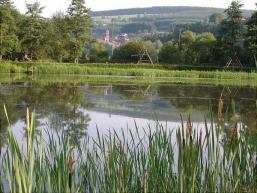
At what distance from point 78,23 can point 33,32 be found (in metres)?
6.58

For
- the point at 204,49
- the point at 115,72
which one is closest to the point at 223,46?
the point at 204,49

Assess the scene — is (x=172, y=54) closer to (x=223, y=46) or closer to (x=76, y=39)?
(x=223, y=46)

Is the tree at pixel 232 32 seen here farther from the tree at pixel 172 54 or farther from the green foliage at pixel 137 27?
the green foliage at pixel 137 27

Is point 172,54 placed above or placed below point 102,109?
above

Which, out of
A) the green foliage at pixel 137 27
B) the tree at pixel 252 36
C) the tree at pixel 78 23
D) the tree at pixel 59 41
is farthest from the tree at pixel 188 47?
the green foliage at pixel 137 27

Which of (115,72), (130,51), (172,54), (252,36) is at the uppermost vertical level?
(252,36)

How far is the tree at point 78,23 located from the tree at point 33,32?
3.81 meters

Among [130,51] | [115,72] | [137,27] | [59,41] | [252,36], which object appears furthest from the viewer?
[137,27]

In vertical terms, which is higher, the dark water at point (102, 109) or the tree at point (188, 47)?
the tree at point (188, 47)

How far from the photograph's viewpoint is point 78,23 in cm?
5275

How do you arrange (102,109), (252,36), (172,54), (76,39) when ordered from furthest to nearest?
(172,54) < (76,39) < (252,36) < (102,109)

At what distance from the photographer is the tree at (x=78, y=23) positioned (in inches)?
2021

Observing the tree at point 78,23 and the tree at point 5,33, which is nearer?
the tree at point 5,33

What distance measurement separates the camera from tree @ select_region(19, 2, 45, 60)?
47625mm
